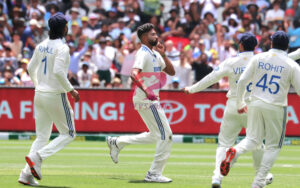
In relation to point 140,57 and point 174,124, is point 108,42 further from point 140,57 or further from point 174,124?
point 140,57

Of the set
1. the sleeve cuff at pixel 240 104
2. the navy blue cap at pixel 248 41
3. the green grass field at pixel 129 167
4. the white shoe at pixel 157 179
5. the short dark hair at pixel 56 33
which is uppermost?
the short dark hair at pixel 56 33

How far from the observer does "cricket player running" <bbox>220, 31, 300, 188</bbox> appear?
31.2ft

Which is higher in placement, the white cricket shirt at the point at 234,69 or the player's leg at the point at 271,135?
the white cricket shirt at the point at 234,69

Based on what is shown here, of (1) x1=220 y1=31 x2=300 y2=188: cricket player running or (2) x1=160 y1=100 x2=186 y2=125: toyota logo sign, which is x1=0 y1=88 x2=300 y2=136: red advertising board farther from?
(1) x1=220 y1=31 x2=300 y2=188: cricket player running

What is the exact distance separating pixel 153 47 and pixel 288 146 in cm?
784

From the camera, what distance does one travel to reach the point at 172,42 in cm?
2222

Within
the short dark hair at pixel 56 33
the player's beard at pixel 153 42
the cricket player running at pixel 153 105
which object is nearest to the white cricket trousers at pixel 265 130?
the cricket player running at pixel 153 105

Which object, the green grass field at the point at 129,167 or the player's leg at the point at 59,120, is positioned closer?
the player's leg at the point at 59,120

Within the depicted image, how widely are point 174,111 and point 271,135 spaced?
1007 centimetres

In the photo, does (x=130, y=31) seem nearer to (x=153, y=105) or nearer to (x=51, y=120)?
(x=153, y=105)

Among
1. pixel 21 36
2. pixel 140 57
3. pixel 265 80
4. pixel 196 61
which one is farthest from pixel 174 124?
pixel 265 80

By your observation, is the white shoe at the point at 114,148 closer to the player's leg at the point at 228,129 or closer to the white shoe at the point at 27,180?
the white shoe at the point at 27,180

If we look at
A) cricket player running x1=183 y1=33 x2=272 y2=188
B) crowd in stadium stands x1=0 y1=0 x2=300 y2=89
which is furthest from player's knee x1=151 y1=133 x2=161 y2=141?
crowd in stadium stands x1=0 y1=0 x2=300 y2=89

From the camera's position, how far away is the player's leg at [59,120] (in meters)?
10.3
